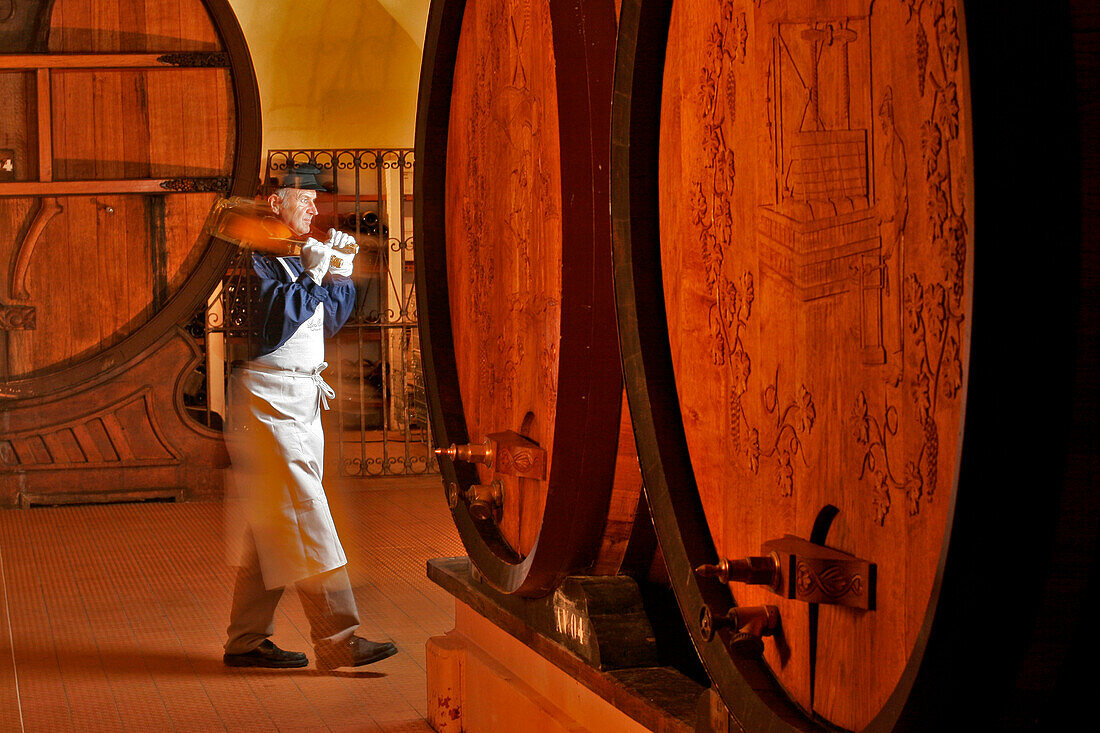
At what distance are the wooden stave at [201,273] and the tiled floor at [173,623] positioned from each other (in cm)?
64

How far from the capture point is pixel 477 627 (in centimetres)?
204

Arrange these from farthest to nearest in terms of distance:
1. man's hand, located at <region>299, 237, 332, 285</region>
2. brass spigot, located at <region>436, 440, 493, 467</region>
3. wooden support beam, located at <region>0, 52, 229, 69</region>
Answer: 1. wooden support beam, located at <region>0, 52, 229, 69</region>
2. man's hand, located at <region>299, 237, 332, 285</region>
3. brass spigot, located at <region>436, 440, 493, 467</region>

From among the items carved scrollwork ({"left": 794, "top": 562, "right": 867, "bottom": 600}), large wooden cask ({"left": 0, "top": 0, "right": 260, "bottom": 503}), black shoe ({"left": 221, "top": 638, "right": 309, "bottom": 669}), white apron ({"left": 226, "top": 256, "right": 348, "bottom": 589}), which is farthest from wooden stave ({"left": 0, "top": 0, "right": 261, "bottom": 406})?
carved scrollwork ({"left": 794, "top": 562, "right": 867, "bottom": 600})

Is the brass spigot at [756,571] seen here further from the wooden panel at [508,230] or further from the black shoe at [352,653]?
the black shoe at [352,653]

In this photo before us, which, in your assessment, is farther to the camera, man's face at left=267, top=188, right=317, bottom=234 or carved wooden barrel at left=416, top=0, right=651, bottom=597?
man's face at left=267, top=188, right=317, bottom=234

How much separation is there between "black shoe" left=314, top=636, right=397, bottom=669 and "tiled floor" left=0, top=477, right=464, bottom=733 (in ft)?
0.13

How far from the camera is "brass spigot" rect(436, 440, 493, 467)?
5.09ft

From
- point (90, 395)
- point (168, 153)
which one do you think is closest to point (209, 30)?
point (168, 153)

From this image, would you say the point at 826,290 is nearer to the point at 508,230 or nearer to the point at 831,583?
the point at 831,583

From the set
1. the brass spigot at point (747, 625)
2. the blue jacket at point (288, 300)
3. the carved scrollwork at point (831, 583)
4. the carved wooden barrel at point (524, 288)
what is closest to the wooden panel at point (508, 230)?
the carved wooden barrel at point (524, 288)

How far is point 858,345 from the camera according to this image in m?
0.80

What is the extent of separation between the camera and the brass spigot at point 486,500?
1.62 meters

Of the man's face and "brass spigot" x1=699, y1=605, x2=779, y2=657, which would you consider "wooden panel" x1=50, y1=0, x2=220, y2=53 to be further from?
"brass spigot" x1=699, y1=605, x2=779, y2=657

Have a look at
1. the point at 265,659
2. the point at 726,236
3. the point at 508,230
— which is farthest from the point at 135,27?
the point at 726,236
